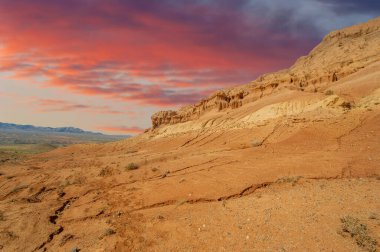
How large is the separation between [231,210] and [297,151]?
7709 mm

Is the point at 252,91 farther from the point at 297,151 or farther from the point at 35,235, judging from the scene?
the point at 35,235

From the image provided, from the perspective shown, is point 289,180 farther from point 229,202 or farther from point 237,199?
point 229,202

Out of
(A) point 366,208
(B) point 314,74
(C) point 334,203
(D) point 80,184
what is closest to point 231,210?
(C) point 334,203

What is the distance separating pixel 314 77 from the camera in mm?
40406

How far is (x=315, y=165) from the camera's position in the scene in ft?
41.5

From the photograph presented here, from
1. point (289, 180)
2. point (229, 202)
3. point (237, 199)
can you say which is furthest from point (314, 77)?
point (229, 202)

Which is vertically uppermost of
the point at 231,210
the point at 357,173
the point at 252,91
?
the point at 252,91

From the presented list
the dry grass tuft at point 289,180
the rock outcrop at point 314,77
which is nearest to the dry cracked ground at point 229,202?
the dry grass tuft at point 289,180

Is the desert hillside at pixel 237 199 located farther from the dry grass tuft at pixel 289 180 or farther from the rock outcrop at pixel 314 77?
the rock outcrop at pixel 314 77

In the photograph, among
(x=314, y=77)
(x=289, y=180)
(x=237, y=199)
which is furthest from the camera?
(x=314, y=77)

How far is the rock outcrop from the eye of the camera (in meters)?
38.7

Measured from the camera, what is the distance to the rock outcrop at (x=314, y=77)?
127 feet

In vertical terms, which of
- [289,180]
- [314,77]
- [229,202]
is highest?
[314,77]

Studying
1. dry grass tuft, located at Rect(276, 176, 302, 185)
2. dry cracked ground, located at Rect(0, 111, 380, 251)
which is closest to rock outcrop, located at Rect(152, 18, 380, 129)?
dry cracked ground, located at Rect(0, 111, 380, 251)
